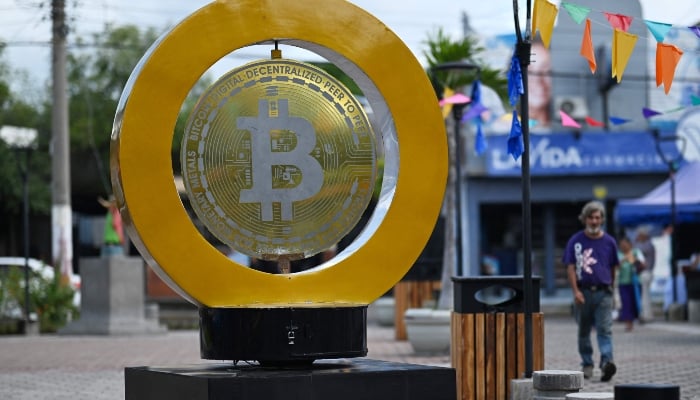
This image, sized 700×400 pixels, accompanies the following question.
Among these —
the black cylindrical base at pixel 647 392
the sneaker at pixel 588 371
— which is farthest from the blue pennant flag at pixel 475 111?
the black cylindrical base at pixel 647 392

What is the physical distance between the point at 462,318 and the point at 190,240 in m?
3.31

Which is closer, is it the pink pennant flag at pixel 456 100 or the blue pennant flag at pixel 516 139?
the blue pennant flag at pixel 516 139

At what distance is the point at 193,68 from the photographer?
8.87 m

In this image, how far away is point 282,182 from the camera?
9.03 m

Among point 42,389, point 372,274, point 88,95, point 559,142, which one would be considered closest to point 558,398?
point 372,274

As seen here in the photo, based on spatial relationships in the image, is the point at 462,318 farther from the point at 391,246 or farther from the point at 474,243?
the point at 474,243

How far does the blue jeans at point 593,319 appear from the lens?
1356 centimetres

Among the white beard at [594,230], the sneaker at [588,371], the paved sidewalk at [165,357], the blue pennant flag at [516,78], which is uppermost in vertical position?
the blue pennant flag at [516,78]

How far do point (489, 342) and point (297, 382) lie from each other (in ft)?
10.5

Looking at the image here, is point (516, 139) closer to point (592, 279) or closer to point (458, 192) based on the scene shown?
point (592, 279)

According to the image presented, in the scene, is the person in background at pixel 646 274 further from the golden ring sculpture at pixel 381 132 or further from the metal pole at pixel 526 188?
the golden ring sculpture at pixel 381 132

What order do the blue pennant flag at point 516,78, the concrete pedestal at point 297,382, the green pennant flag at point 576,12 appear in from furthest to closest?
the blue pennant flag at point 516,78, the green pennant flag at point 576,12, the concrete pedestal at point 297,382

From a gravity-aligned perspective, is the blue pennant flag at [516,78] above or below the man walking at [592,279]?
above

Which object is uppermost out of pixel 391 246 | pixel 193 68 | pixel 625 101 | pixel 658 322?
pixel 625 101
